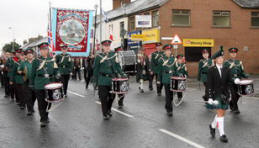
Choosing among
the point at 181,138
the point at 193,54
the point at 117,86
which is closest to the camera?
the point at 181,138

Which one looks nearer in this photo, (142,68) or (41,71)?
(41,71)

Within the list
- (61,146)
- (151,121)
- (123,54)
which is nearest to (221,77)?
(151,121)

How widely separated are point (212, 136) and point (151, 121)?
2.21 metres

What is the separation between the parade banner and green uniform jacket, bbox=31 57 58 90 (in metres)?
10.6

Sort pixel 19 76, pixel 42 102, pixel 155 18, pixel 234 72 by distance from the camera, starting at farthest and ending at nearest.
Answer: pixel 155 18 → pixel 19 76 → pixel 234 72 → pixel 42 102

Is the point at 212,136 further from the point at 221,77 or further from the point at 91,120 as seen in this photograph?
the point at 91,120

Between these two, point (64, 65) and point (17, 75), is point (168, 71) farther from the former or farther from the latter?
point (64, 65)

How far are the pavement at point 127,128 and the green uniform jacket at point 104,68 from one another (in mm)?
1035

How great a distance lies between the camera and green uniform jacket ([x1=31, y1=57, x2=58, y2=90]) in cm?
900

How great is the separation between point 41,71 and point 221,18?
91.3 ft

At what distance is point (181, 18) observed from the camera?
3319 cm

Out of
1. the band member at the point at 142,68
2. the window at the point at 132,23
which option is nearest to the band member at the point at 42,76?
the band member at the point at 142,68

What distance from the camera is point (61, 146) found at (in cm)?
684

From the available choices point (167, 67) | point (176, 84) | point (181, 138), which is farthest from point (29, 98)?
point (181, 138)
